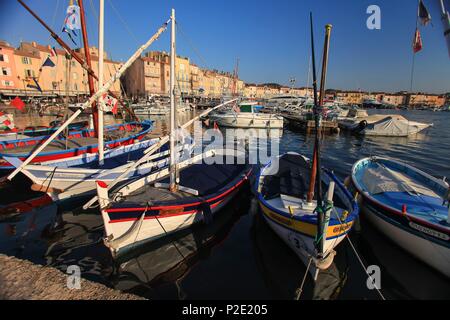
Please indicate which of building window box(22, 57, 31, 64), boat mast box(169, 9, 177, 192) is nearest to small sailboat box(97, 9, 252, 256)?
boat mast box(169, 9, 177, 192)

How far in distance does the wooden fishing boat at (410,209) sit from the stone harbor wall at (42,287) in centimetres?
845

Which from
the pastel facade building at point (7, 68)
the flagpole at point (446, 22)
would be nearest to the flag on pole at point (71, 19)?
the flagpole at point (446, 22)

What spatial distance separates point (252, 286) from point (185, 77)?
340 feet

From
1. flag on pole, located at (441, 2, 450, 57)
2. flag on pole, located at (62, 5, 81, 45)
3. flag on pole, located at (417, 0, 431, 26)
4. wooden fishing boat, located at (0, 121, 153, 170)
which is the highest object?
flag on pole, located at (62, 5, 81, 45)

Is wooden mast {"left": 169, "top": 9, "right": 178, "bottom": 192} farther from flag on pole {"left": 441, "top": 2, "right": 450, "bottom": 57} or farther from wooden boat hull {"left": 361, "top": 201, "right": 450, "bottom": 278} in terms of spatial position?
wooden boat hull {"left": 361, "top": 201, "right": 450, "bottom": 278}

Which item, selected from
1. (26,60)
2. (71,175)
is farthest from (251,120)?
(26,60)

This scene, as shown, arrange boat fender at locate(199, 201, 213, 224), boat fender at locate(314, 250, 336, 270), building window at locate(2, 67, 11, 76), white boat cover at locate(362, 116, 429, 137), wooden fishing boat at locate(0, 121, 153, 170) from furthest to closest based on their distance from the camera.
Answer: building window at locate(2, 67, 11, 76) < white boat cover at locate(362, 116, 429, 137) < wooden fishing boat at locate(0, 121, 153, 170) < boat fender at locate(199, 201, 213, 224) < boat fender at locate(314, 250, 336, 270)

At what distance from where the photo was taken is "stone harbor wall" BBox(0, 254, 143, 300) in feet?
14.3

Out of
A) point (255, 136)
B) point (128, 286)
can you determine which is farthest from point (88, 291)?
point (255, 136)

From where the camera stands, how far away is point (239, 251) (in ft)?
27.3

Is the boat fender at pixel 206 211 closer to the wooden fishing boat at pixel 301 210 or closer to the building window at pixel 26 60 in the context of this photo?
the wooden fishing boat at pixel 301 210

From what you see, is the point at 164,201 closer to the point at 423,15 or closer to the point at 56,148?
the point at 423,15

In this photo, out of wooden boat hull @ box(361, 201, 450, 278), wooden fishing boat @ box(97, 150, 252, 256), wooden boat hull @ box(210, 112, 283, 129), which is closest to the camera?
wooden boat hull @ box(361, 201, 450, 278)

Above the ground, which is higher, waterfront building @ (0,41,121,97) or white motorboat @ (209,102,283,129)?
waterfront building @ (0,41,121,97)
